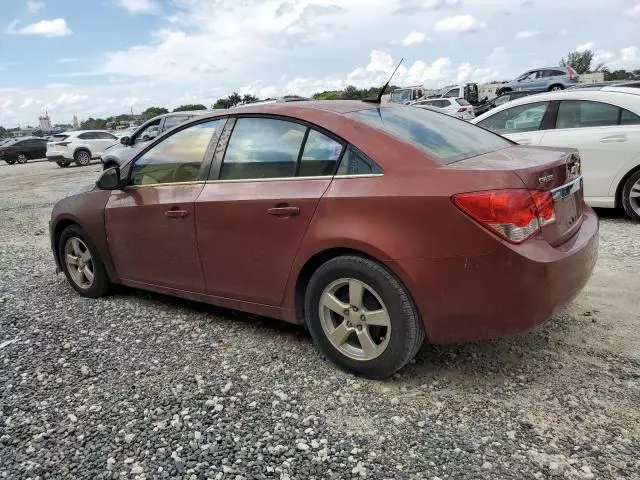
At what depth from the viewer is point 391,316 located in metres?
2.86

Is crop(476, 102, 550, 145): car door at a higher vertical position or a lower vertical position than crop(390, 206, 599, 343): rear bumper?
higher

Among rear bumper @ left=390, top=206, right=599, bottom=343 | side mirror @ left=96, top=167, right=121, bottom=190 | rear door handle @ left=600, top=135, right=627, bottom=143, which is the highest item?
side mirror @ left=96, top=167, right=121, bottom=190

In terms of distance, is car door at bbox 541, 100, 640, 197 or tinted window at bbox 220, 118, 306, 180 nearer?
tinted window at bbox 220, 118, 306, 180

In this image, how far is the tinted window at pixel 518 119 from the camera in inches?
270

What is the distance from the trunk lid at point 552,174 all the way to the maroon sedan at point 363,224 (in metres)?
0.01

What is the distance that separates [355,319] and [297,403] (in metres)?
0.54

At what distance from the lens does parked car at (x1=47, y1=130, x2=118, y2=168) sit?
75.5ft

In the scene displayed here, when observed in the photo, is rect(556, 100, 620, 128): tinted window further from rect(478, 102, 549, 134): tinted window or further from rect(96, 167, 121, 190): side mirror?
rect(96, 167, 121, 190): side mirror

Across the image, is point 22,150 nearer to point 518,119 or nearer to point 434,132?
point 518,119

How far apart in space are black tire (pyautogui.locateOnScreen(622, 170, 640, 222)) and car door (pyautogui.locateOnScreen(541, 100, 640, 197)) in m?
0.14

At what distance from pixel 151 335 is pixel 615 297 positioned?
3.42m

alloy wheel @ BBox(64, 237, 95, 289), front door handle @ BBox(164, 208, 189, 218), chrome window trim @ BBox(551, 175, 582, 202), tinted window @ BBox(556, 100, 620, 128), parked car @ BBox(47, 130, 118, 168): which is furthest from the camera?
parked car @ BBox(47, 130, 118, 168)

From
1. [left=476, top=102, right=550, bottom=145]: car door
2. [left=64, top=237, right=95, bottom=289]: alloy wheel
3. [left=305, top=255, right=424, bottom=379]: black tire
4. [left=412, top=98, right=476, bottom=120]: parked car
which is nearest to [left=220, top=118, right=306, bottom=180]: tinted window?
[left=305, top=255, right=424, bottom=379]: black tire

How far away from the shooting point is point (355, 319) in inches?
119
